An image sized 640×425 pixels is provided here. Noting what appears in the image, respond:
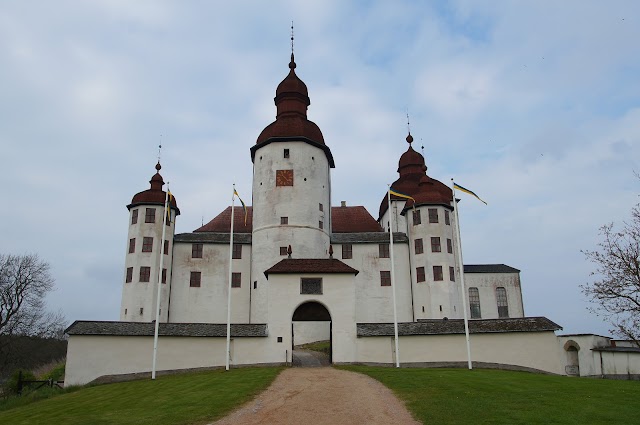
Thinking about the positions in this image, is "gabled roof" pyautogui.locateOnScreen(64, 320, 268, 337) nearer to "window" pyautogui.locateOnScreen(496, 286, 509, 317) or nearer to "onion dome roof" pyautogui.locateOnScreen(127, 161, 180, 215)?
"onion dome roof" pyautogui.locateOnScreen(127, 161, 180, 215)

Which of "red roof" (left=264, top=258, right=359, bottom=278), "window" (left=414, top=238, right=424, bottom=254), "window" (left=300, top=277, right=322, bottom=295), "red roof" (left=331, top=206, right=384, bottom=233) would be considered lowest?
"window" (left=300, top=277, right=322, bottom=295)

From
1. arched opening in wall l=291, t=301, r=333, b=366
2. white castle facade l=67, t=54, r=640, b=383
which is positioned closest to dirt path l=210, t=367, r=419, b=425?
arched opening in wall l=291, t=301, r=333, b=366

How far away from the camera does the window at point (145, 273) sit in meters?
44.0

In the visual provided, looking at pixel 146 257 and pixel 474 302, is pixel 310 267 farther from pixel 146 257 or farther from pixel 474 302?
pixel 474 302

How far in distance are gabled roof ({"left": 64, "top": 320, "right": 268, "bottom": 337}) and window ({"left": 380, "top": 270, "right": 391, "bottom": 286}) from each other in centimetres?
1765

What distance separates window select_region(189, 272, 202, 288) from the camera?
153 feet

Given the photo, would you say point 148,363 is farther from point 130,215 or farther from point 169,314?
point 130,215

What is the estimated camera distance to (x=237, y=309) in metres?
46.2

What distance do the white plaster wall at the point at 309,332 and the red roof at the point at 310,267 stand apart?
522 inches

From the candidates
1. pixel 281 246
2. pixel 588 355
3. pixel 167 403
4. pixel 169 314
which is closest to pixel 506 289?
pixel 588 355

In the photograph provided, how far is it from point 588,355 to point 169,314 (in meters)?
31.6

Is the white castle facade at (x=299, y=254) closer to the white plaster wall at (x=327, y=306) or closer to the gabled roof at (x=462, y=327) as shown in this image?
the white plaster wall at (x=327, y=306)

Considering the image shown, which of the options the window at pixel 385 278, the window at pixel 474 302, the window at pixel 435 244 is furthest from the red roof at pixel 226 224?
the window at pixel 474 302

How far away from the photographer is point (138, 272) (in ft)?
145
